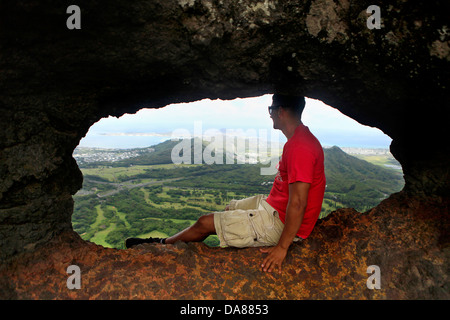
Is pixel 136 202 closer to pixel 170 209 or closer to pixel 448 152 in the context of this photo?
pixel 170 209

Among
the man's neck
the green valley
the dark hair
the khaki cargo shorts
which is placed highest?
the dark hair

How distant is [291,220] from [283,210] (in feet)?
1.92

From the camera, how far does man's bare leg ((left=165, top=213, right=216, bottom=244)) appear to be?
16.3 feet

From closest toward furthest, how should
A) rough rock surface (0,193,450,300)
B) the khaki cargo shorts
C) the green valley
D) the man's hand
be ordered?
rough rock surface (0,193,450,300) < the man's hand < the khaki cargo shorts < the green valley

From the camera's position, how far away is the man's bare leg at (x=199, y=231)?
4.96 meters

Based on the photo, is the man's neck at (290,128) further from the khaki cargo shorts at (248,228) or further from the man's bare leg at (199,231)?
the man's bare leg at (199,231)

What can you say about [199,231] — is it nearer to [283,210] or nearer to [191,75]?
[283,210]

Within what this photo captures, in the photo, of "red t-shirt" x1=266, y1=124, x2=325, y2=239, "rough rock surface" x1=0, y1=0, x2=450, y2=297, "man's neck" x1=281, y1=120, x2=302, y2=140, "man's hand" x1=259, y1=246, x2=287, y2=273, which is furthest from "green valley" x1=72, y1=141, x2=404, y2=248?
"man's neck" x1=281, y1=120, x2=302, y2=140

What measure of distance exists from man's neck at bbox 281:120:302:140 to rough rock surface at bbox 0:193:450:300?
75.7 inches

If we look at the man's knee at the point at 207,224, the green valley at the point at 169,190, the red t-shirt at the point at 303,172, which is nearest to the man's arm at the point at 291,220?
the red t-shirt at the point at 303,172

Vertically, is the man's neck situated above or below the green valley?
above

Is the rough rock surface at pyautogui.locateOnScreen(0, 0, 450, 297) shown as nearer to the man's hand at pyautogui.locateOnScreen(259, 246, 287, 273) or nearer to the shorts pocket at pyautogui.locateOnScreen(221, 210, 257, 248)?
the shorts pocket at pyautogui.locateOnScreen(221, 210, 257, 248)

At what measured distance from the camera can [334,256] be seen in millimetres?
4461
